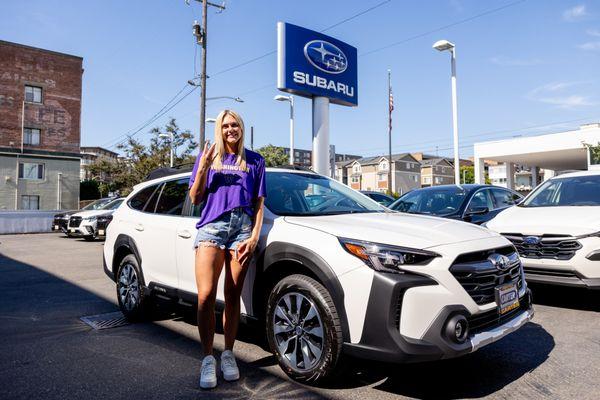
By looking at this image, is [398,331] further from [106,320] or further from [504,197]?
[504,197]

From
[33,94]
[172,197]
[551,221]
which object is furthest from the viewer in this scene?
[33,94]

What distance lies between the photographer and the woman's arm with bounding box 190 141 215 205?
3.21 meters

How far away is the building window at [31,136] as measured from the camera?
105 ft

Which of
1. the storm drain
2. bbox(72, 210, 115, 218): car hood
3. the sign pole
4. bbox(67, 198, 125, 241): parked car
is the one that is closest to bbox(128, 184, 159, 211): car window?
the storm drain

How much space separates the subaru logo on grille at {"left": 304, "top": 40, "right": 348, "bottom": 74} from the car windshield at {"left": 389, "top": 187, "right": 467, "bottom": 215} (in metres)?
5.14

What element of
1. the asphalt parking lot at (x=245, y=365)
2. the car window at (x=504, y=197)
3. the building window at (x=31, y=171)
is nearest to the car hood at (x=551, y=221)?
the asphalt parking lot at (x=245, y=365)

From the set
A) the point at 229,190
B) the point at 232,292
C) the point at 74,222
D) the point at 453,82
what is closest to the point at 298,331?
the point at 232,292

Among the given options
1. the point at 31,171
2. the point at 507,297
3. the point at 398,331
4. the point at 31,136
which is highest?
the point at 31,136

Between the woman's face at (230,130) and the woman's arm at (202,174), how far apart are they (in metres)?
0.13

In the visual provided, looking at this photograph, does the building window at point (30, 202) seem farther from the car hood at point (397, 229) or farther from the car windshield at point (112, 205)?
the car hood at point (397, 229)

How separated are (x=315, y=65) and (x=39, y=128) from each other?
94.1ft

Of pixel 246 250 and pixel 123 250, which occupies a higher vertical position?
pixel 246 250

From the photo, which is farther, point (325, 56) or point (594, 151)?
point (594, 151)

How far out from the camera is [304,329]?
Result: 3129mm
